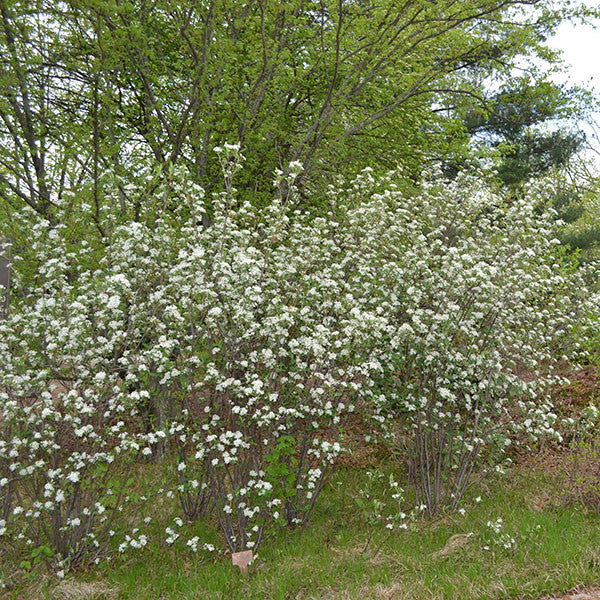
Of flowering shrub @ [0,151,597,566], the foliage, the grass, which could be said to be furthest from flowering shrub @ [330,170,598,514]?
the foliage

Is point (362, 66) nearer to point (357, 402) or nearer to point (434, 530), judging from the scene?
point (357, 402)

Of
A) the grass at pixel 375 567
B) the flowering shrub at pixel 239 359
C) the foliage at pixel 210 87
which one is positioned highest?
the foliage at pixel 210 87

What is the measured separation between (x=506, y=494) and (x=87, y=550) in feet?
14.6

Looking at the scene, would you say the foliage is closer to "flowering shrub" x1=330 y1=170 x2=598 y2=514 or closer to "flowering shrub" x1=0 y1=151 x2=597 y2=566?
"flowering shrub" x1=0 y1=151 x2=597 y2=566

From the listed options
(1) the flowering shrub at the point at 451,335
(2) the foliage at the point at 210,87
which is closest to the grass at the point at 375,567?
(1) the flowering shrub at the point at 451,335

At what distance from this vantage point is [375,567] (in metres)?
4.75

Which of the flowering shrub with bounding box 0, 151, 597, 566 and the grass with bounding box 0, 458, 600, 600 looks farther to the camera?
the flowering shrub with bounding box 0, 151, 597, 566

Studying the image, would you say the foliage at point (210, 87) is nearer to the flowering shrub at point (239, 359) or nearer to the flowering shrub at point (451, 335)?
the flowering shrub at point (239, 359)

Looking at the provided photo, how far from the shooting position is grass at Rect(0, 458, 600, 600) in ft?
14.4

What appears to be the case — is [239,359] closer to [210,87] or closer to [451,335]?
[451,335]

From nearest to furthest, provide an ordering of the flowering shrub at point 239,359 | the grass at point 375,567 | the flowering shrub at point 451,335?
the grass at point 375,567 → the flowering shrub at point 239,359 → the flowering shrub at point 451,335

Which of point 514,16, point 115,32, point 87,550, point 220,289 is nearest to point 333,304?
point 220,289

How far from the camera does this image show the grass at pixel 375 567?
14.4ft

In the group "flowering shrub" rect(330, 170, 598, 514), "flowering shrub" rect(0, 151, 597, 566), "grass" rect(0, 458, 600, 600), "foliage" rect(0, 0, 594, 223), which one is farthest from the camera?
"foliage" rect(0, 0, 594, 223)
